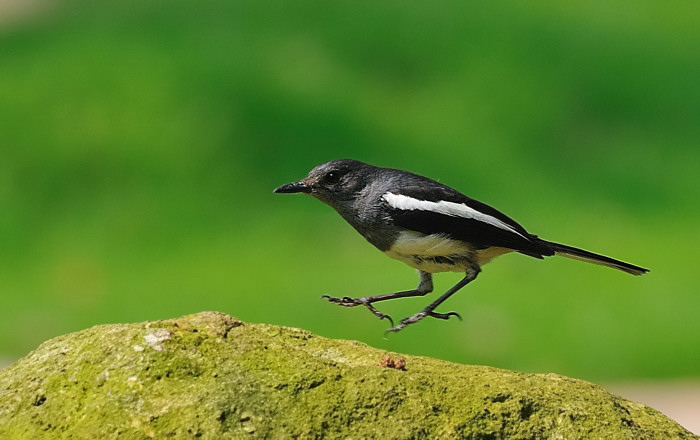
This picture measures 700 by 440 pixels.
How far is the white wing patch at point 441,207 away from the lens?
5.82m

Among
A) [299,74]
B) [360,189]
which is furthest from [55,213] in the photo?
[360,189]

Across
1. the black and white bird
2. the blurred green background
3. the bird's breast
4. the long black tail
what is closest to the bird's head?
the black and white bird

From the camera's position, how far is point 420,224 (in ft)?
18.8

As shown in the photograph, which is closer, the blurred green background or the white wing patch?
the white wing patch

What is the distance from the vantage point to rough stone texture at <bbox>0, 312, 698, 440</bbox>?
4.36 metres

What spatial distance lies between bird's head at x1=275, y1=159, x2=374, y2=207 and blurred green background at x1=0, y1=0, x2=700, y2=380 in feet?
21.2

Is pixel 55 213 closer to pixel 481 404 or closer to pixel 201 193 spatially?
pixel 201 193

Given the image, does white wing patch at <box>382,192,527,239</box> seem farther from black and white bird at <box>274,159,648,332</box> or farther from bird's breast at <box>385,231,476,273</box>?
bird's breast at <box>385,231,476,273</box>

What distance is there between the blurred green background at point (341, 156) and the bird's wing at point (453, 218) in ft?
20.6

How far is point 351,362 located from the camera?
16.7ft

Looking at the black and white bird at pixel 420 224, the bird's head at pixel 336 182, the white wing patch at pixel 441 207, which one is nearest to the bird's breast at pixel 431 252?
the black and white bird at pixel 420 224

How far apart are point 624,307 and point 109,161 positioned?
7350mm

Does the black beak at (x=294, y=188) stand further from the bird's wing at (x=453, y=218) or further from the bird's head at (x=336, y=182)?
the bird's wing at (x=453, y=218)

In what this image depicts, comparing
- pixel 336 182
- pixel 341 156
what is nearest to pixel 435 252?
pixel 336 182
